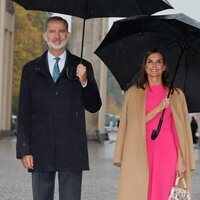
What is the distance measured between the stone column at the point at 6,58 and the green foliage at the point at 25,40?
10369 mm

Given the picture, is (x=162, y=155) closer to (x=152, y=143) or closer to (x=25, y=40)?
(x=152, y=143)

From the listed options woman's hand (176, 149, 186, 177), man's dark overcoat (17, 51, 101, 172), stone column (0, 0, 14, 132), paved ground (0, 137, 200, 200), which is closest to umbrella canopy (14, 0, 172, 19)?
man's dark overcoat (17, 51, 101, 172)

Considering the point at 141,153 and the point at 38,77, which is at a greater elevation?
the point at 38,77

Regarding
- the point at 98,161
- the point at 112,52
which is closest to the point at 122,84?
the point at 112,52

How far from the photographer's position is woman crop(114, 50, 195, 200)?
6973 millimetres

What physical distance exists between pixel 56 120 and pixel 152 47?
1.80 m

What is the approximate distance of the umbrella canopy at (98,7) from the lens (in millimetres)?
7137

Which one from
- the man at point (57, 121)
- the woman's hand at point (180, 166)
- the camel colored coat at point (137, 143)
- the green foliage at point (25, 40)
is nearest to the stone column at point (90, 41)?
the green foliage at point (25, 40)

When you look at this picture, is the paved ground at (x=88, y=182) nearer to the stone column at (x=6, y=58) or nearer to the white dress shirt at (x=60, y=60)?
the white dress shirt at (x=60, y=60)

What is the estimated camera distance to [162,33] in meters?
7.68

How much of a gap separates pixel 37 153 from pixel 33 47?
47.0 metres

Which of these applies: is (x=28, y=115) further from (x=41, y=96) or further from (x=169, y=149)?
(x=169, y=149)

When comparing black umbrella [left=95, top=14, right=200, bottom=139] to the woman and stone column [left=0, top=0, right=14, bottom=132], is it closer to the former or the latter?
the woman

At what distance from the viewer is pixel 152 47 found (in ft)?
26.2
